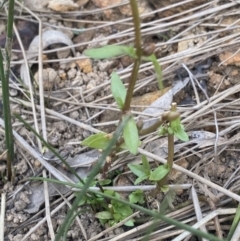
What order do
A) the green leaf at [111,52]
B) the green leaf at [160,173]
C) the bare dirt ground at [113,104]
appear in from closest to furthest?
1. the green leaf at [111,52]
2. the green leaf at [160,173]
3. the bare dirt ground at [113,104]

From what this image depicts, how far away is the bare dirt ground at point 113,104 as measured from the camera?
139 cm

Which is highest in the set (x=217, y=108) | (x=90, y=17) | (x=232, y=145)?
(x=90, y=17)

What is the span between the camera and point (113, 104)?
5.34 feet

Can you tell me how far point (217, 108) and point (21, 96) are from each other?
67 cm

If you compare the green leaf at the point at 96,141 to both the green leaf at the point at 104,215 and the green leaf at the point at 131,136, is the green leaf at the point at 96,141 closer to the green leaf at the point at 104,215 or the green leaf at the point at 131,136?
the green leaf at the point at 131,136

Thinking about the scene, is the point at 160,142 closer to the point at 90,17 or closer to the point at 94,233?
the point at 94,233

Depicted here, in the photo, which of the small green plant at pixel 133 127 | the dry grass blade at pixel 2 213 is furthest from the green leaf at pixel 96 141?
the dry grass blade at pixel 2 213

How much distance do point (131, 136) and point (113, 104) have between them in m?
0.51

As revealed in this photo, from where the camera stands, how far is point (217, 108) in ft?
5.04

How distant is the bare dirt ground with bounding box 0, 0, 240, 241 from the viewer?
4.56 ft

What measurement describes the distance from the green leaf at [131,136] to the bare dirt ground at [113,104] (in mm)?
246

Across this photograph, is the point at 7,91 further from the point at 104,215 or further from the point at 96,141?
the point at 104,215

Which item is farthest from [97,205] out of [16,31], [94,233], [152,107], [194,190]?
[16,31]

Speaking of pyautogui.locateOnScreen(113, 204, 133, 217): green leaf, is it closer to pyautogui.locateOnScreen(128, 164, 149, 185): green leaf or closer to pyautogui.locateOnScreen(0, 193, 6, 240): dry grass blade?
pyautogui.locateOnScreen(128, 164, 149, 185): green leaf
